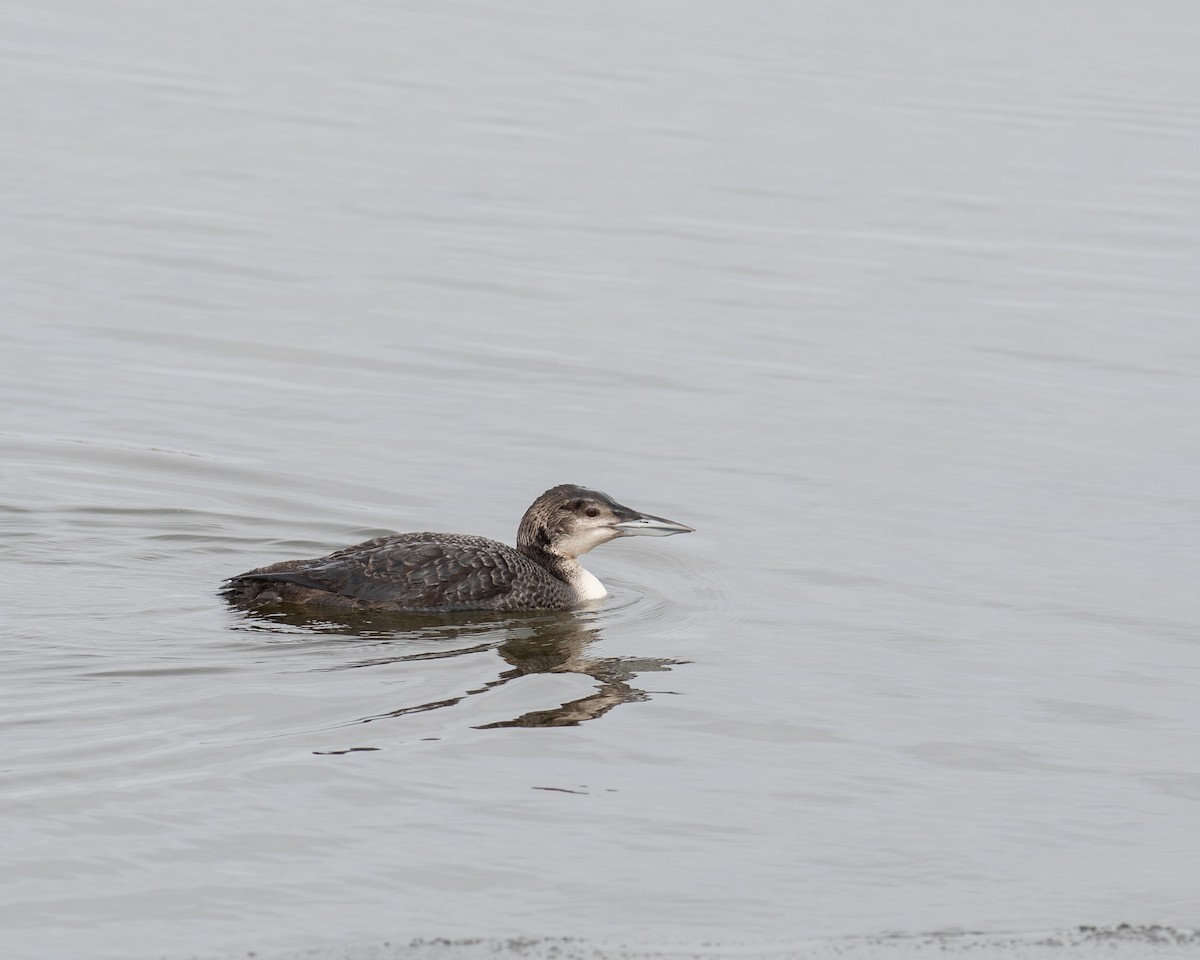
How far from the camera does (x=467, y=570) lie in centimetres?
1020

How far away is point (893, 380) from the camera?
1472cm

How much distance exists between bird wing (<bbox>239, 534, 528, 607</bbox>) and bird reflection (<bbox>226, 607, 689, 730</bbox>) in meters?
0.11

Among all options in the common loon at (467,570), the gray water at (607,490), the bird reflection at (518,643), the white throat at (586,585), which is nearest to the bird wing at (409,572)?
the common loon at (467,570)

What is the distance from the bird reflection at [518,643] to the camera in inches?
348

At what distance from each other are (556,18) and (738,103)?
25.3 feet

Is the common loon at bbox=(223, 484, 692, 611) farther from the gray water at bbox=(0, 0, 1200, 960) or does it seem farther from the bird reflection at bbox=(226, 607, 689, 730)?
the gray water at bbox=(0, 0, 1200, 960)

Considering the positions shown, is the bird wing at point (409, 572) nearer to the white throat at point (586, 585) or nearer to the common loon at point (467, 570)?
the common loon at point (467, 570)

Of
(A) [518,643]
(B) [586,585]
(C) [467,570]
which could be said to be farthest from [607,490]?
(A) [518,643]

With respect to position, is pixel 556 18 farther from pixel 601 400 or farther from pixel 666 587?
pixel 666 587

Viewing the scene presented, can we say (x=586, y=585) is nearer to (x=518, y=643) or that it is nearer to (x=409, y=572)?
(x=518, y=643)

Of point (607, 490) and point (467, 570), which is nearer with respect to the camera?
point (467, 570)

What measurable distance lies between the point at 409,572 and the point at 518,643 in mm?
701

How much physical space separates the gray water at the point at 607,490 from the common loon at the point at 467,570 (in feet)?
0.81

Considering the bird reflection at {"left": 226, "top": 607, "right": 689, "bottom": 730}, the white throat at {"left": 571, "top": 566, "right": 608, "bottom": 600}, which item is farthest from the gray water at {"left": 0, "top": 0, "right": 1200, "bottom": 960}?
the white throat at {"left": 571, "top": 566, "right": 608, "bottom": 600}
